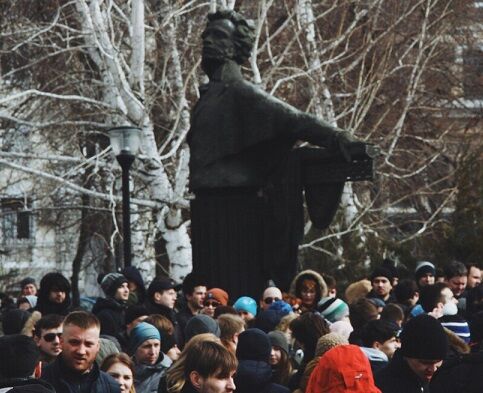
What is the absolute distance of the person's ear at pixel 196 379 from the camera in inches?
363

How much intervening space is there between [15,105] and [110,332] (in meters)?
13.5

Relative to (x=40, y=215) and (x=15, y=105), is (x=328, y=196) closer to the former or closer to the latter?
(x=15, y=105)

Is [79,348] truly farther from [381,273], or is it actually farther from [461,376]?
[381,273]

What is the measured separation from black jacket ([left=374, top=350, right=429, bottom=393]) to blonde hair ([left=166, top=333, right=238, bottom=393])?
846 mm

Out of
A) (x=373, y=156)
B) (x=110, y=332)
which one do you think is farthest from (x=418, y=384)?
(x=373, y=156)

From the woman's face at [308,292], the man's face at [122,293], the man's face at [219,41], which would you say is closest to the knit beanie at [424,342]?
the man's face at [122,293]

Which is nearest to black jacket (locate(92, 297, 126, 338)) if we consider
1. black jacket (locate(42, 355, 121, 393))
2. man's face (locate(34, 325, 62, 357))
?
man's face (locate(34, 325, 62, 357))

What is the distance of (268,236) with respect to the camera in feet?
58.2

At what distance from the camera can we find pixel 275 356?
38.1ft

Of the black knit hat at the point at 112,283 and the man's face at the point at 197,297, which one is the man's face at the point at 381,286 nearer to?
the man's face at the point at 197,297

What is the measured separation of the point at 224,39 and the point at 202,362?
353 inches

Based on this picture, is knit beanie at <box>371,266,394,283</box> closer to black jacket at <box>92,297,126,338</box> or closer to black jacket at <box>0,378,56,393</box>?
black jacket at <box>92,297,126,338</box>

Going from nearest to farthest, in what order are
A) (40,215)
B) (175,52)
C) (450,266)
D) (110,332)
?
1. (110,332)
2. (450,266)
3. (175,52)
4. (40,215)

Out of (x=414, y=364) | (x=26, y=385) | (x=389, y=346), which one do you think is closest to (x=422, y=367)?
(x=414, y=364)
